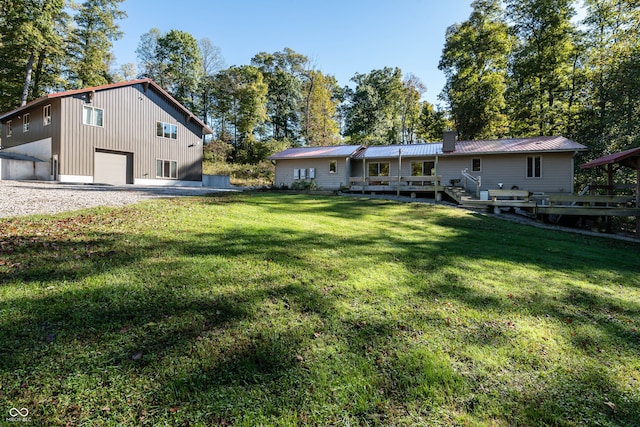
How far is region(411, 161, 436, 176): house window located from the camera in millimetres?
20906

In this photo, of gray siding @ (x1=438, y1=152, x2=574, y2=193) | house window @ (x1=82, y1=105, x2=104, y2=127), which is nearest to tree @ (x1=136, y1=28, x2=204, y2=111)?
house window @ (x1=82, y1=105, x2=104, y2=127)

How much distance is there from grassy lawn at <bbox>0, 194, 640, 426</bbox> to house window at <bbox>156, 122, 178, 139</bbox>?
20377 millimetres

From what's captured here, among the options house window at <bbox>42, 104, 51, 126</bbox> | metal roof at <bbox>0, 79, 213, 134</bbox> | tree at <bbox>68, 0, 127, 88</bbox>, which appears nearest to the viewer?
metal roof at <bbox>0, 79, 213, 134</bbox>

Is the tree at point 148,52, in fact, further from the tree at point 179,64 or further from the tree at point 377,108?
the tree at point 377,108

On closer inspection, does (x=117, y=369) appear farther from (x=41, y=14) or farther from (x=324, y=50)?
(x=324, y=50)

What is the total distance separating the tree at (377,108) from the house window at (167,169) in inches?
875

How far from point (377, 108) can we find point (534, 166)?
25179mm

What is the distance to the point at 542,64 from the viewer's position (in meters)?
24.0

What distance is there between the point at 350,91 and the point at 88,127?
109 feet

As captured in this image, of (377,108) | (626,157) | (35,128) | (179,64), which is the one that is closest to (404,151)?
(626,157)

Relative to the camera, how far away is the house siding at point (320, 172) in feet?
71.4

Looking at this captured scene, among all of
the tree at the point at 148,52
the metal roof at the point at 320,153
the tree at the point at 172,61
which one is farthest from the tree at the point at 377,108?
the tree at the point at 148,52

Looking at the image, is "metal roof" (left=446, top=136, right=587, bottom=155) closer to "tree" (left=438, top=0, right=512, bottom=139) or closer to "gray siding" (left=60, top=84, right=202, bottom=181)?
"tree" (left=438, top=0, right=512, bottom=139)

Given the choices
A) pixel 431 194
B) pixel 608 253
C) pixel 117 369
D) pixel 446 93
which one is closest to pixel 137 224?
pixel 117 369
